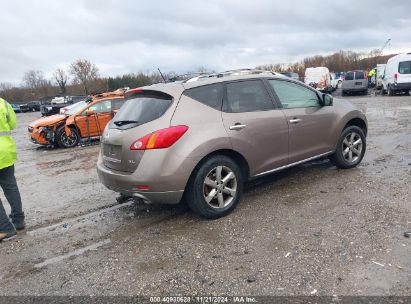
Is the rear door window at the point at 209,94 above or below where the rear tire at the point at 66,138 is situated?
above

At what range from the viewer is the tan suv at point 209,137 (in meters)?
4.00

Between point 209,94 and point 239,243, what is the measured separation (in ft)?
6.11

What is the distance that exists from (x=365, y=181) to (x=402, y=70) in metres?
18.9

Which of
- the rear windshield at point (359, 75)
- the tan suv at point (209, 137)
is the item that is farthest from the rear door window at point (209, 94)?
the rear windshield at point (359, 75)

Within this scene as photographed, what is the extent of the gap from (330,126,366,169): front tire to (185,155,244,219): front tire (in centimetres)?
216

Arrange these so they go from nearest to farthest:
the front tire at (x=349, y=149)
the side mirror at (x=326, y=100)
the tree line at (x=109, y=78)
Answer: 1. the side mirror at (x=326, y=100)
2. the front tire at (x=349, y=149)
3. the tree line at (x=109, y=78)

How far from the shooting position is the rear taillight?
12.9 ft

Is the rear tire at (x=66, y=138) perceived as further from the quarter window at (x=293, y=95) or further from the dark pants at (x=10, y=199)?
the quarter window at (x=293, y=95)

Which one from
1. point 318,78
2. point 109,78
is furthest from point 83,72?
point 318,78

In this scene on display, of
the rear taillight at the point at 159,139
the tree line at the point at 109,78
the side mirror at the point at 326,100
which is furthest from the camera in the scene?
the tree line at the point at 109,78

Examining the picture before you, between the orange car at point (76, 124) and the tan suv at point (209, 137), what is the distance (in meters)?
7.68

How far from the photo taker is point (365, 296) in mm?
2754

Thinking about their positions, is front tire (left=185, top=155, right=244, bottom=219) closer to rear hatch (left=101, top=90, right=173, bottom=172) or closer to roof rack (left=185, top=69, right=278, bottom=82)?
rear hatch (left=101, top=90, right=173, bottom=172)

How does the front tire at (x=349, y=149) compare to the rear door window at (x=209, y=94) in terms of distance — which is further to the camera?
the front tire at (x=349, y=149)
